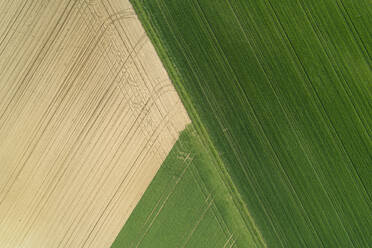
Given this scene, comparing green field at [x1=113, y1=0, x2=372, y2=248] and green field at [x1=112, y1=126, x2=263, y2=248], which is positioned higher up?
green field at [x1=113, y1=0, x2=372, y2=248]

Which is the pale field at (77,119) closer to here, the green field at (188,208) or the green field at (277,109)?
the green field at (188,208)

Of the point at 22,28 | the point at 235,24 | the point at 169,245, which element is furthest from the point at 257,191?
the point at 22,28

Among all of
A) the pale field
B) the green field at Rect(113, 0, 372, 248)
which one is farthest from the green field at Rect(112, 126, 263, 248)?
the pale field

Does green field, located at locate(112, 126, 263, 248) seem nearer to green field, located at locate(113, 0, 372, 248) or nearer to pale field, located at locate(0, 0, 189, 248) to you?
green field, located at locate(113, 0, 372, 248)

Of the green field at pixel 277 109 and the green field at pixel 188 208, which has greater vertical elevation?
the green field at pixel 277 109

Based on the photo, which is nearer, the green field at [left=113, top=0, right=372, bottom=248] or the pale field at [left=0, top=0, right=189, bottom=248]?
the green field at [left=113, top=0, right=372, bottom=248]

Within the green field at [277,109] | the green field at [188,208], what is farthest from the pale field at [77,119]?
the green field at [277,109]

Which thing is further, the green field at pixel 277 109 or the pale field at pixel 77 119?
the pale field at pixel 77 119

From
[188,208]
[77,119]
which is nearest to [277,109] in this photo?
[188,208]
